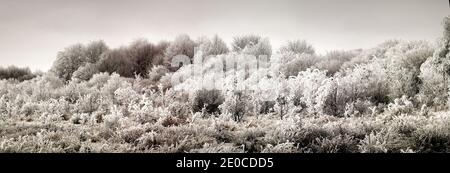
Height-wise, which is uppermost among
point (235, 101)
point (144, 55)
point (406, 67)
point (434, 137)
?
point (144, 55)

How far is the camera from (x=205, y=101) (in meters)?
5.85

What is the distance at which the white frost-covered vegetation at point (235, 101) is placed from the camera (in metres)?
4.50

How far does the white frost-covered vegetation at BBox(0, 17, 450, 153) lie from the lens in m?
4.50

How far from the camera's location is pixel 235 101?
5.51 meters

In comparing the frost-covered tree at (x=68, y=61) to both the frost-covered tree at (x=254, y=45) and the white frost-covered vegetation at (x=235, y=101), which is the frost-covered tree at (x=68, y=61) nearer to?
the white frost-covered vegetation at (x=235, y=101)

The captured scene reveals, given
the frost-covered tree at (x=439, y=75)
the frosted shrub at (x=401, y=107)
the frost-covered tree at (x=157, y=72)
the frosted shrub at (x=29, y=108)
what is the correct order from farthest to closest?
the frost-covered tree at (x=157, y=72), the frosted shrub at (x=29, y=108), the frost-covered tree at (x=439, y=75), the frosted shrub at (x=401, y=107)

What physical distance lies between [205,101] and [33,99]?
6.30 ft

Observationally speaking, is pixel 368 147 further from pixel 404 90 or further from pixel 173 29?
pixel 173 29

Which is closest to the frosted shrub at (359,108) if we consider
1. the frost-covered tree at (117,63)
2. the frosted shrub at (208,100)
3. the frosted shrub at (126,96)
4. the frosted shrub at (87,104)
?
the frosted shrub at (208,100)

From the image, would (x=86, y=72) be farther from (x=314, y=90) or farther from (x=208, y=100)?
(x=314, y=90)

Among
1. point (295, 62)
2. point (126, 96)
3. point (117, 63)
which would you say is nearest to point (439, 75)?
point (295, 62)

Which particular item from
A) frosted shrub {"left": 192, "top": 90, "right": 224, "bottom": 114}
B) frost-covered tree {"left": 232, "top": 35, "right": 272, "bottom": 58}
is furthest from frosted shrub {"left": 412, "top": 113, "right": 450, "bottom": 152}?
frost-covered tree {"left": 232, "top": 35, "right": 272, "bottom": 58}

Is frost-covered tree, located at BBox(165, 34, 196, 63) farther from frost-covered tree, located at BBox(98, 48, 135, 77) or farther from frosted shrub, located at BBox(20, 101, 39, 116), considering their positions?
frosted shrub, located at BBox(20, 101, 39, 116)
